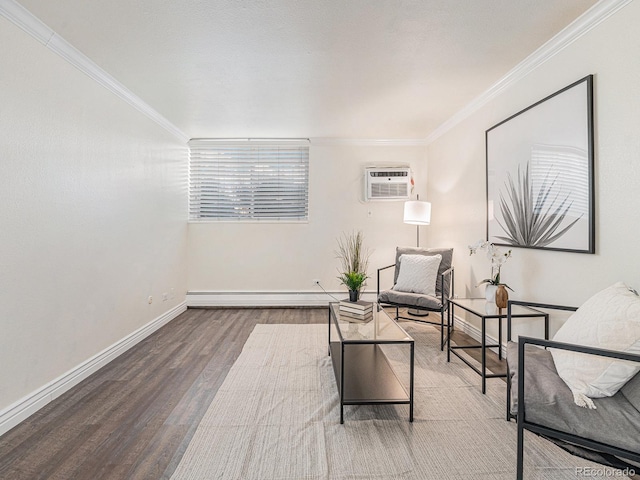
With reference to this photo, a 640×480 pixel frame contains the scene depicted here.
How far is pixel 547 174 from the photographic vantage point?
7.75 feet

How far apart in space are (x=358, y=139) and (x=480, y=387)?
359 cm

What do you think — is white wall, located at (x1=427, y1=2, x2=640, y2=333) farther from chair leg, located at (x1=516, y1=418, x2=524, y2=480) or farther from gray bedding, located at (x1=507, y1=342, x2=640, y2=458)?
chair leg, located at (x1=516, y1=418, x2=524, y2=480)

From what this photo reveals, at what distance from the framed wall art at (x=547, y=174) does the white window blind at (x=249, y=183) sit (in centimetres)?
269

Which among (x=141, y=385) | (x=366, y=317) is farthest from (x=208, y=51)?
(x=141, y=385)

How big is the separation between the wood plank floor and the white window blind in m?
2.14

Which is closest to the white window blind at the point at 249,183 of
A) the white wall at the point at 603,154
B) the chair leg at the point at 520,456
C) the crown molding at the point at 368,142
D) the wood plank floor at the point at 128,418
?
the crown molding at the point at 368,142

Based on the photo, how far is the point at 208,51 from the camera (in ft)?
7.94

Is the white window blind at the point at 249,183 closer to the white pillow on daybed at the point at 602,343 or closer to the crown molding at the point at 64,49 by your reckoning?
→ the crown molding at the point at 64,49

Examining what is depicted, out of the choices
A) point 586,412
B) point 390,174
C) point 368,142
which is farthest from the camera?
point 368,142

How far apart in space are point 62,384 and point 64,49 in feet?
7.81

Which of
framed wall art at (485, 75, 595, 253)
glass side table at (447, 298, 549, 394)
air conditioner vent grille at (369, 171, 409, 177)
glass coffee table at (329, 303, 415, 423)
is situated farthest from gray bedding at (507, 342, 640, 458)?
air conditioner vent grille at (369, 171, 409, 177)

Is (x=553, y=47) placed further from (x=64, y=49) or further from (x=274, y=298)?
(x=274, y=298)

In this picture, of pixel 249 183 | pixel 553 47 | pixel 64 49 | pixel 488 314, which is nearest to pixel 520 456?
pixel 488 314

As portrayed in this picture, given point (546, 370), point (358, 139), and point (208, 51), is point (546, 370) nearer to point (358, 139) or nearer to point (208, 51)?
point (208, 51)
